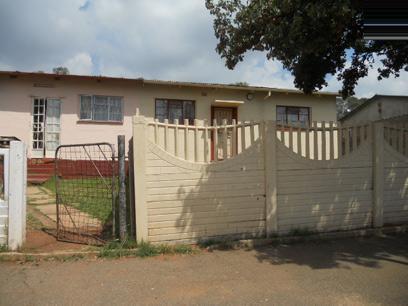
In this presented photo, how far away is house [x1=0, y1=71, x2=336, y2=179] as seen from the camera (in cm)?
1433

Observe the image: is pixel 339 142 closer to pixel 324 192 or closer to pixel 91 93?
pixel 324 192

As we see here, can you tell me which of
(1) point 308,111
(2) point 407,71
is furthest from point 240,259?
(1) point 308,111

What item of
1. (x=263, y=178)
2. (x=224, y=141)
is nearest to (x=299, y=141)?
(x=263, y=178)

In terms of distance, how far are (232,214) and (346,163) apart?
235cm

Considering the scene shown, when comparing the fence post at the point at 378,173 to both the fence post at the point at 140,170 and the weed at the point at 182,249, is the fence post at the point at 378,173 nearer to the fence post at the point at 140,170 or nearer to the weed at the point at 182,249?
the weed at the point at 182,249

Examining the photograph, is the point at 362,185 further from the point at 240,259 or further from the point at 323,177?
the point at 240,259

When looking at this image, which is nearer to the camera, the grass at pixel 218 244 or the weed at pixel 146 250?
the weed at pixel 146 250

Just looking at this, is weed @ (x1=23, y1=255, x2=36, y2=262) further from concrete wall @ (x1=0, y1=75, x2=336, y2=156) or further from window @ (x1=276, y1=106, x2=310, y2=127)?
window @ (x1=276, y1=106, x2=310, y2=127)

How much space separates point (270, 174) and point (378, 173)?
2259mm

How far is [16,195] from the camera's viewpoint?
5.98 metres

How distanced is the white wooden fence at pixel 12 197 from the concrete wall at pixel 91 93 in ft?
29.3

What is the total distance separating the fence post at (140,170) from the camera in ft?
19.9

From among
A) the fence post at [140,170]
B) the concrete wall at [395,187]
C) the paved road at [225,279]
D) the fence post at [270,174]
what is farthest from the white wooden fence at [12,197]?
the concrete wall at [395,187]

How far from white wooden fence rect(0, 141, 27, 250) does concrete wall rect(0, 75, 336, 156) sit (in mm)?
8941
